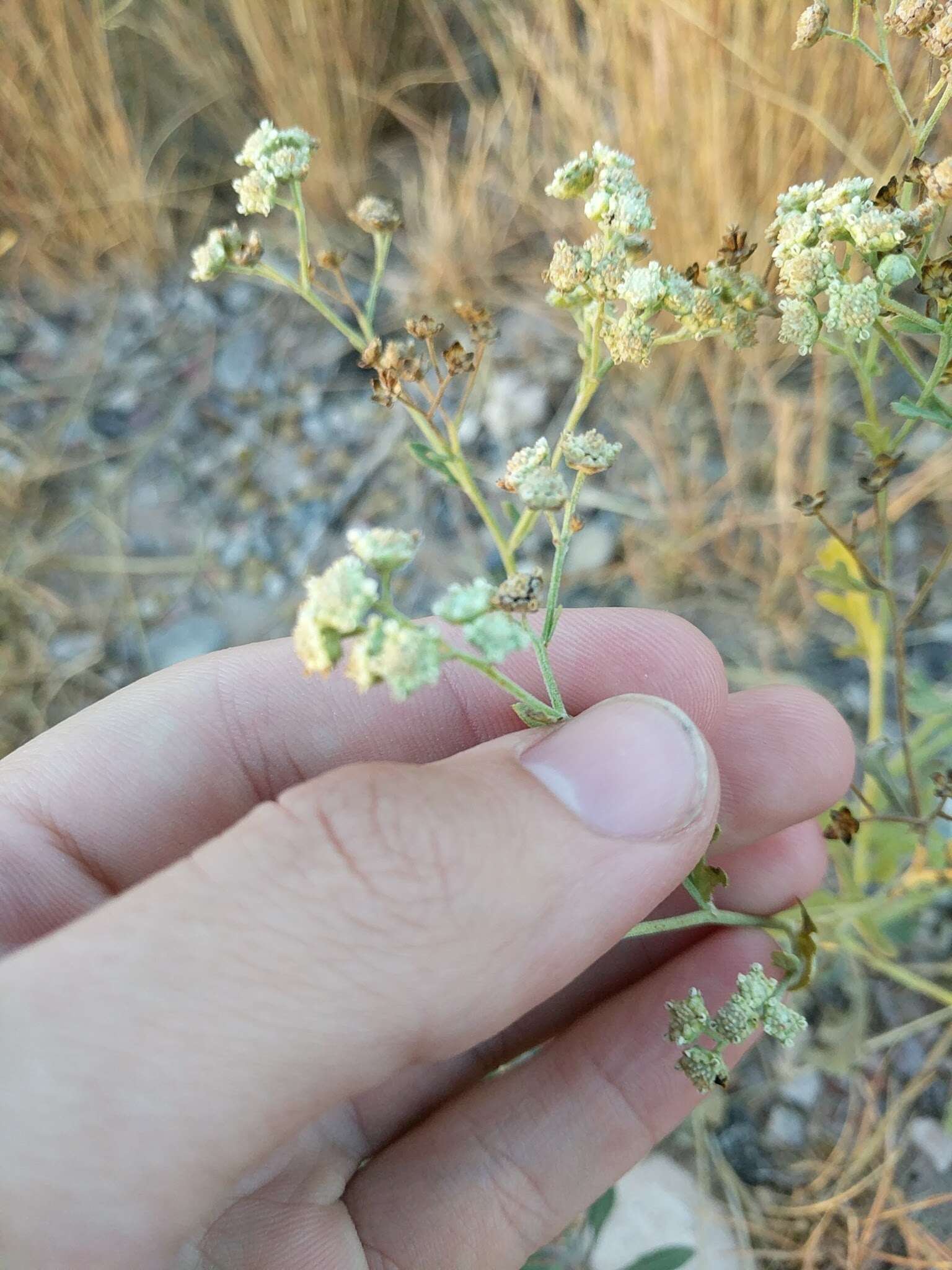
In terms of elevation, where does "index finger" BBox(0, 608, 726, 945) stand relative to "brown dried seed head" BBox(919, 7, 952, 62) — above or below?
below

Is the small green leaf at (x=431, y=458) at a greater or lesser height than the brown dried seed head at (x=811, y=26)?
lesser

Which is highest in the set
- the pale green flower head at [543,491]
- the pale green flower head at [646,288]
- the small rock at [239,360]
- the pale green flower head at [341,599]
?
the small rock at [239,360]

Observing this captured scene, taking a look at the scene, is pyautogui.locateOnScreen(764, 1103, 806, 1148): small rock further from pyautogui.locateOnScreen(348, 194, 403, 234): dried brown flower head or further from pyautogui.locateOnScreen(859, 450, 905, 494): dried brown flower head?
pyautogui.locateOnScreen(348, 194, 403, 234): dried brown flower head

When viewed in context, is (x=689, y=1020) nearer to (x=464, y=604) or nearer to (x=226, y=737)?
(x=464, y=604)

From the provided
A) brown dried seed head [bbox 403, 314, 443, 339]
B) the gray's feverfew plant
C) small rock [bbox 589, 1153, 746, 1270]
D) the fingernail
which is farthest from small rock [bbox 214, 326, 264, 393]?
small rock [bbox 589, 1153, 746, 1270]

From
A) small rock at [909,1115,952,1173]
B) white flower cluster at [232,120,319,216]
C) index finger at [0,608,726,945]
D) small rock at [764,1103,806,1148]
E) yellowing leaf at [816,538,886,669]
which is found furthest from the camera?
small rock at [764,1103,806,1148]

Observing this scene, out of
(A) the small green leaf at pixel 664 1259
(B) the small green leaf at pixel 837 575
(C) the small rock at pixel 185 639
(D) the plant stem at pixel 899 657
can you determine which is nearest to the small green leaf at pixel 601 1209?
(A) the small green leaf at pixel 664 1259

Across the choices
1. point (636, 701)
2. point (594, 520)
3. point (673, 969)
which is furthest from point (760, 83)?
point (673, 969)

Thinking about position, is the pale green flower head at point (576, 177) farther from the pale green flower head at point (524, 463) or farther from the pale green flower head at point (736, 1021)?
the pale green flower head at point (736, 1021)

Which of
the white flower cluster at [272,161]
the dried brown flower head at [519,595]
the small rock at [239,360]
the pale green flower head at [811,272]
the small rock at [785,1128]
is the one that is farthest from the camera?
the small rock at [239,360]
